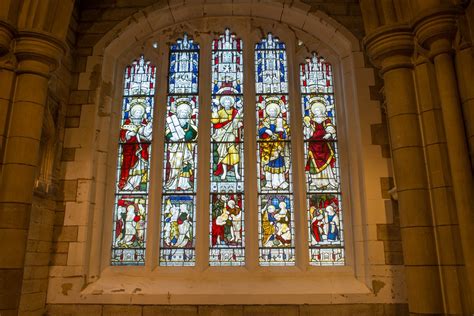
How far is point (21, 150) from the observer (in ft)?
9.98

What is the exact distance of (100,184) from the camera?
14.8 feet

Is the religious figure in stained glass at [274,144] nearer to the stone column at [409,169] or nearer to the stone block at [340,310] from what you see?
the stone block at [340,310]

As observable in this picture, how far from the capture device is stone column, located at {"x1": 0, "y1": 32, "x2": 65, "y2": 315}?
9.48 ft

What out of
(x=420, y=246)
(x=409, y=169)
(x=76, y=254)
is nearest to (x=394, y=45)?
(x=409, y=169)

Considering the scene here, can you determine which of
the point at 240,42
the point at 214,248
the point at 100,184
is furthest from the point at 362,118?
the point at 100,184

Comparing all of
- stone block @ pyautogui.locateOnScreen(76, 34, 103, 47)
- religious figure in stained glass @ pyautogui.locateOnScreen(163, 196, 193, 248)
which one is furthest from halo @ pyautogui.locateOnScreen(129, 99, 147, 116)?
religious figure in stained glass @ pyautogui.locateOnScreen(163, 196, 193, 248)

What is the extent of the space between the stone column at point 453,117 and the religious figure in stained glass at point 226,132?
229 centimetres

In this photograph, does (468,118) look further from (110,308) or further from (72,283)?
(72,283)

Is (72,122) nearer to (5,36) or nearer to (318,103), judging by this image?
(5,36)

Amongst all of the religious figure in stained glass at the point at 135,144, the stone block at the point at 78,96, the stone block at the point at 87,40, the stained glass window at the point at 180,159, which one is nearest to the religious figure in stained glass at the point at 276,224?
the stained glass window at the point at 180,159

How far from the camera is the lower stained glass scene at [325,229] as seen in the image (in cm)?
433

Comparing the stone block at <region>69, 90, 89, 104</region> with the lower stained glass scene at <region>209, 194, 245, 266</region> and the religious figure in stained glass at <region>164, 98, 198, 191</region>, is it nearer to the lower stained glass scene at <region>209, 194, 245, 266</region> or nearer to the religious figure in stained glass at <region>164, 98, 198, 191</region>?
the religious figure in stained glass at <region>164, 98, 198, 191</region>

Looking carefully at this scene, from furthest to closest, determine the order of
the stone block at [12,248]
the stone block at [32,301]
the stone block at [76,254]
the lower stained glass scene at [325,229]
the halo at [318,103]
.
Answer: the halo at [318,103] < the lower stained glass scene at [325,229] < the stone block at [76,254] < the stone block at [32,301] < the stone block at [12,248]

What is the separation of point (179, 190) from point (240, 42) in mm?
1909
